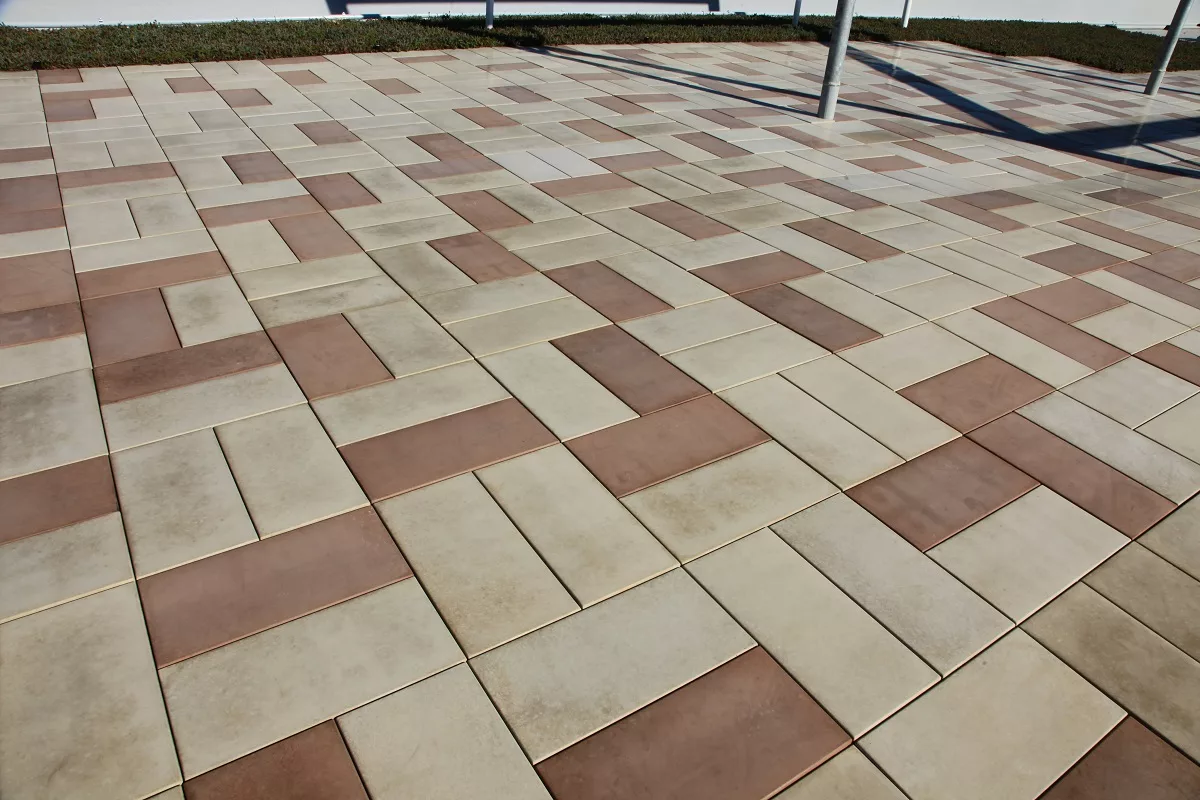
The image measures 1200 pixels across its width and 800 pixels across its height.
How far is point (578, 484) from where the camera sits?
2.71 metres

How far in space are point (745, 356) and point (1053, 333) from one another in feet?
5.17


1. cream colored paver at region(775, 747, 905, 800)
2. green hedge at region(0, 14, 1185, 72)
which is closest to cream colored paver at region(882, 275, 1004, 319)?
cream colored paver at region(775, 747, 905, 800)

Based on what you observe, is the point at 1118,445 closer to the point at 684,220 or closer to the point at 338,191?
the point at 684,220

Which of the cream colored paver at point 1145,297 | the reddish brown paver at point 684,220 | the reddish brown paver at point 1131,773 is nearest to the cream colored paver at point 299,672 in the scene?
the reddish brown paver at point 1131,773

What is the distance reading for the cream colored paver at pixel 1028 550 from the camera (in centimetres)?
243

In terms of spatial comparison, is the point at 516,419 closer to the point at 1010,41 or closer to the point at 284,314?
the point at 284,314

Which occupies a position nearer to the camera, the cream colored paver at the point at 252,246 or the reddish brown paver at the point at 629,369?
the reddish brown paver at the point at 629,369

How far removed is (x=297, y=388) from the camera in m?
3.09

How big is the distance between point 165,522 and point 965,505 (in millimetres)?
2527

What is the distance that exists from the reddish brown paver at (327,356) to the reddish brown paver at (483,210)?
1.32 meters

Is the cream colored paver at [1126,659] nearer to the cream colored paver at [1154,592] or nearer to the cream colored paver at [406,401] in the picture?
the cream colored paver at [1154,592]

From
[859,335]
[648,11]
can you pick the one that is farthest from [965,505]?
[648,11]

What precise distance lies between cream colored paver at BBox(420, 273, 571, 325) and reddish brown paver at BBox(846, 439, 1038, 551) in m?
1.76

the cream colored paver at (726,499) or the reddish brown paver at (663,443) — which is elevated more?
the reddish brown paver at (663,443)
